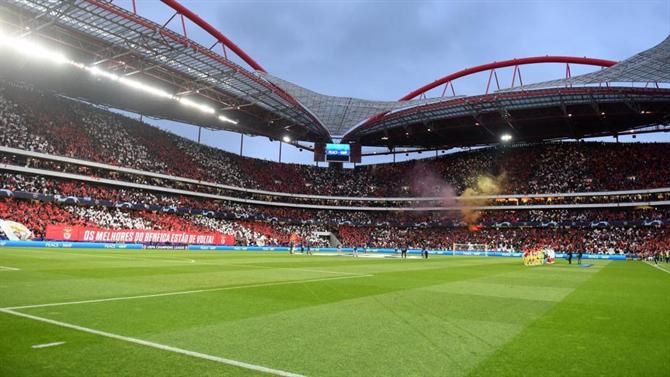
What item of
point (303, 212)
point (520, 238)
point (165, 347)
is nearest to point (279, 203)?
point (303, 212)

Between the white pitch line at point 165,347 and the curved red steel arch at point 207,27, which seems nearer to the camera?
the white pitch line at point 165,347

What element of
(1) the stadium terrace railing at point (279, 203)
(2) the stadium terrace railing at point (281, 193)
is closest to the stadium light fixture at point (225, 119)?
(2) the stadium terrace railing at point (281, 193)

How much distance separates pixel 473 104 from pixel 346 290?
163 feet

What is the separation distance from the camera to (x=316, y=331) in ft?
24.5

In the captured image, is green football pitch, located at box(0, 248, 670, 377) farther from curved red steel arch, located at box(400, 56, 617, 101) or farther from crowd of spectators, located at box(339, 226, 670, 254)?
curved red steel arch, located at box(400, 56, 617, 101)

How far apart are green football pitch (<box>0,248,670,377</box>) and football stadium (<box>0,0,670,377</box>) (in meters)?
0.07

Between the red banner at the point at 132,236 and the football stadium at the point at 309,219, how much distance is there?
18cm

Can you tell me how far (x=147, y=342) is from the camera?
248 inches

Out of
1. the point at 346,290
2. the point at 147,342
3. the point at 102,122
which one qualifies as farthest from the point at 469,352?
the point at 102,122

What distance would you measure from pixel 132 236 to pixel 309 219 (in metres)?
35.6


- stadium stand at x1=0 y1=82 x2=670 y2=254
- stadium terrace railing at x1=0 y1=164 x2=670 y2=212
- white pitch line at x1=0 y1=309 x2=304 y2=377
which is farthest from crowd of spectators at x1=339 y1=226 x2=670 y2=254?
white pitch line at x1=0 y1=309 x2=304 y2=377

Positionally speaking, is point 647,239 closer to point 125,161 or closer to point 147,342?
point 147,342

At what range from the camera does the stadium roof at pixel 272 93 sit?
122 feet

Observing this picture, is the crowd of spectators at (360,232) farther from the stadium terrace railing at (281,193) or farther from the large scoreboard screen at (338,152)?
the large scoreboard screen at (338,152)
